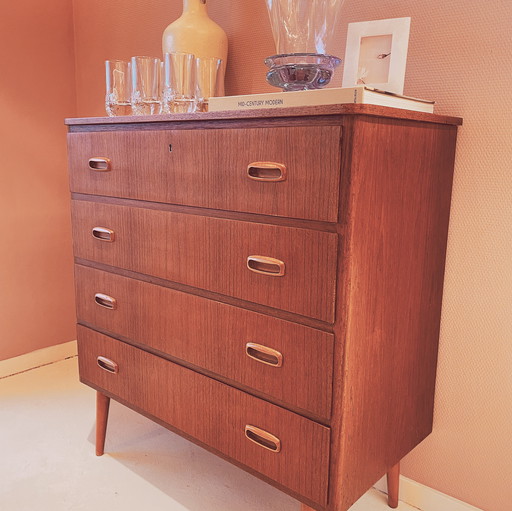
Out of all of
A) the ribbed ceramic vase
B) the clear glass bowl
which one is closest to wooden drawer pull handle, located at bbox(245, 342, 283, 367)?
the clear glass bowl

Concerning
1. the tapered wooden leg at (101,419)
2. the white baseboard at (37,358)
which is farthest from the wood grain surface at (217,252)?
the white baseboard at (37,358)

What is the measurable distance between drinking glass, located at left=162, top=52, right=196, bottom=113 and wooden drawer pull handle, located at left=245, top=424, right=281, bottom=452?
848mm

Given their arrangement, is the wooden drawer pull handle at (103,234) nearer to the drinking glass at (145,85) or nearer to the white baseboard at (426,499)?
the drinking glass at (145,85)

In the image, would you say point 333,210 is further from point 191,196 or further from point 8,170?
point 8,170

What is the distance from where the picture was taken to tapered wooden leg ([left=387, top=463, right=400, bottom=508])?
147 centimetres

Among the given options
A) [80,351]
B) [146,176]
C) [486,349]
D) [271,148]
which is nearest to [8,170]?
[80,351]

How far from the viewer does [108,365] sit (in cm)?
159

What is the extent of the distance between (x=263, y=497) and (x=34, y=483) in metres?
0.69

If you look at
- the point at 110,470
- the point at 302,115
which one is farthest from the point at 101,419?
the point at 302,115

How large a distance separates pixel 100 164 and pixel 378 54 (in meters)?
0.78

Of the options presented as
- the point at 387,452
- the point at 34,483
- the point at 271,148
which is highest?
the point at 271,148

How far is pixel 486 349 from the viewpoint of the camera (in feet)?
4.41

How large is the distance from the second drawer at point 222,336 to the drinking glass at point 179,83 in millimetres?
492

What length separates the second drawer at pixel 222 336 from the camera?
110 centimetres
